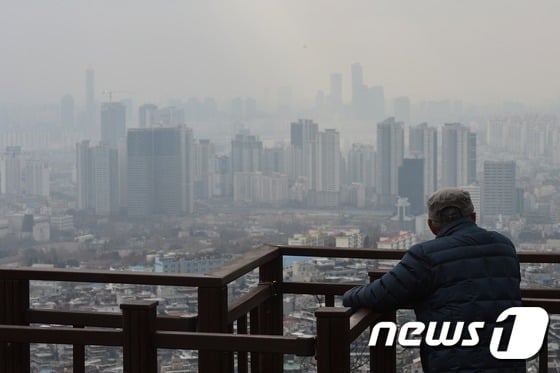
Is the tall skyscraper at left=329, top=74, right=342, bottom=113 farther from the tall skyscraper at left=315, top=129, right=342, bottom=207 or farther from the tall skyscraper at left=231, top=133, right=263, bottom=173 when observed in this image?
the tall skyscraper at left=231, top=133, right=263, bottom=173

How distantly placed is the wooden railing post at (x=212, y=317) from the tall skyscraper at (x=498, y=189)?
2000cm

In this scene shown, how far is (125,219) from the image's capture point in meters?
29.8

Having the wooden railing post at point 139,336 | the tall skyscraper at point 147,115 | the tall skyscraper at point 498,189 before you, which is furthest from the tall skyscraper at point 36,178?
the wooden railing post at point 139,336

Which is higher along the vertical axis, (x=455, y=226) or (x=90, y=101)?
(x=90, y=101)

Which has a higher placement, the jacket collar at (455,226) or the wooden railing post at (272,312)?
the jacket collar at (455,226)

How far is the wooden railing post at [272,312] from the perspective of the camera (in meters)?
3.86

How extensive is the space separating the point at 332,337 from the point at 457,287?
39 cm

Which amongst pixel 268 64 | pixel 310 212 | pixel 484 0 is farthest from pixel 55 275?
pixel 484 0

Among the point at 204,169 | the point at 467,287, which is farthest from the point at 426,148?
the point at 467,287

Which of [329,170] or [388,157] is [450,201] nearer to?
[329,170]

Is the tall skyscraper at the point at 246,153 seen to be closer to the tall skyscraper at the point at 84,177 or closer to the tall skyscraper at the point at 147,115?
the tall skyscraper at the point at 147,115

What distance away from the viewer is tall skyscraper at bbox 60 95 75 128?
35.9 metres

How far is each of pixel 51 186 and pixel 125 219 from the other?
108 inches

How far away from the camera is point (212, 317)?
10.7ft
